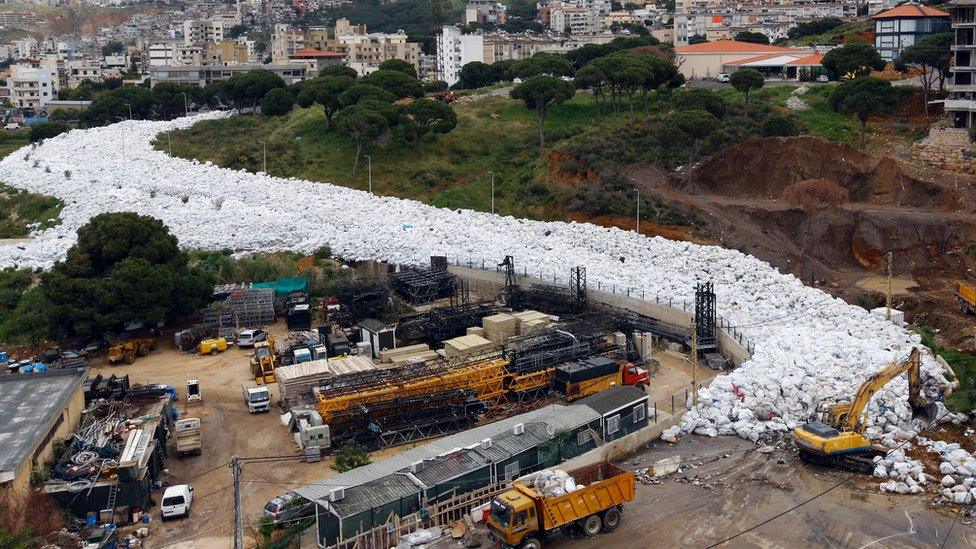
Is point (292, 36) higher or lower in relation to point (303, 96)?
higher

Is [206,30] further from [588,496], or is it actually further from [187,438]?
[588,496]

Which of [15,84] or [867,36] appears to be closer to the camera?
[867,36]

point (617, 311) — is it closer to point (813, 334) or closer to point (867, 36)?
point (813, 334)

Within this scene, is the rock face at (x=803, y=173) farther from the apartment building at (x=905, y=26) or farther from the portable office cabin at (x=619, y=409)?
the apartment building at (x=905, y=26)

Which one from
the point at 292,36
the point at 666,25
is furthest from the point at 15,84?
the point at 666,25

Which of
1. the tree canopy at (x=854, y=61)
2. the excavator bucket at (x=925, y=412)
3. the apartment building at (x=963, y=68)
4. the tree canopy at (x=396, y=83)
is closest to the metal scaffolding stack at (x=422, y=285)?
the excavator bucket at (x=925, y=412)

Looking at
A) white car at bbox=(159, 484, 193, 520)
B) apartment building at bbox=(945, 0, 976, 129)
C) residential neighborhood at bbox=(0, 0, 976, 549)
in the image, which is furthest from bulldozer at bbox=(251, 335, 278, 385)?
apartment building at bbox=(945, 0, 976, 129)
